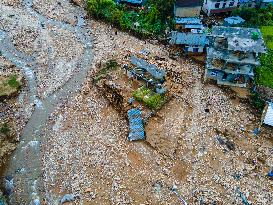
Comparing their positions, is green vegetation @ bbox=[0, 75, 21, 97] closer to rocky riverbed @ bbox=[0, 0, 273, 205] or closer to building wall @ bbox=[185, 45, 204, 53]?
rocky riverbed @ bbox=[0, 0, 273, 205]

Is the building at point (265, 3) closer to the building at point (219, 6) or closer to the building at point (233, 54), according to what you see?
the building at point (219, 6)

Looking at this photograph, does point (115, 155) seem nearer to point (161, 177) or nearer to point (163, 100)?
point (161, 177)

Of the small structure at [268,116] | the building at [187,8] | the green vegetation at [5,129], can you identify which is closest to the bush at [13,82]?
the green vegetation at [5,129]

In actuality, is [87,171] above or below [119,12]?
below

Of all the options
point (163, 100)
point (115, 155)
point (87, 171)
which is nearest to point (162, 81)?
point (163, 100)

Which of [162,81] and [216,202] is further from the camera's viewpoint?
[162,81]

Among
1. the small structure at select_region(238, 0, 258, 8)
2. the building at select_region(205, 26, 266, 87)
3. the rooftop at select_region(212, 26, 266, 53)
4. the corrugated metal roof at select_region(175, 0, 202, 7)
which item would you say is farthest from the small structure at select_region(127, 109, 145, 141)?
the small structure at select_region(238, 0, 258, 8)

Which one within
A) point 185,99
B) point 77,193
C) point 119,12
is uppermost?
point 119,12

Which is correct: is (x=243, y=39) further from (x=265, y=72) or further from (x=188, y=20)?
(x=188, y=20)
